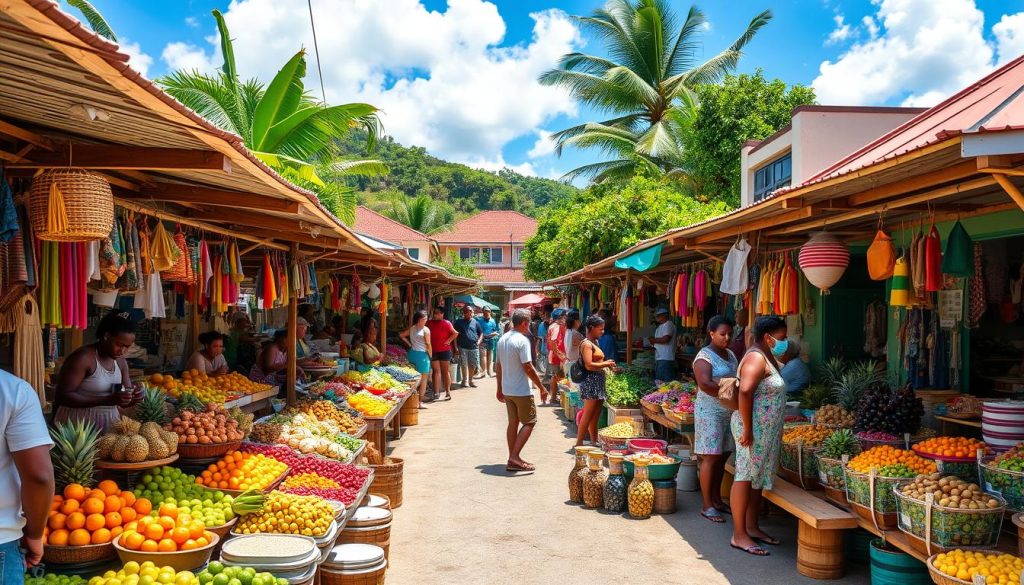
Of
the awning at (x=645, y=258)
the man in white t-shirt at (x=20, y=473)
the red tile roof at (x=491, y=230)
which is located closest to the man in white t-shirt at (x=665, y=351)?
the awning at (x=645, y=258)

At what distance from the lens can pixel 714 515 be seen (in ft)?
24.9

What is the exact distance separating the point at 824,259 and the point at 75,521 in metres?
6.03

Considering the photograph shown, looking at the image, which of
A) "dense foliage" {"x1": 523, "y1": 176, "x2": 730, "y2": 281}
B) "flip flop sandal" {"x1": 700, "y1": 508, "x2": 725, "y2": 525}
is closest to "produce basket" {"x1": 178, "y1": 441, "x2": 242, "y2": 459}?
"flip flop sandal" {"x1": 700, "y1": 508, "x2": 725, "y2": 525}

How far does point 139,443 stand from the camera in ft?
16.2

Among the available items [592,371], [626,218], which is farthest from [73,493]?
[626,218]

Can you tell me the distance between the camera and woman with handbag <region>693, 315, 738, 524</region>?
7.23 metres

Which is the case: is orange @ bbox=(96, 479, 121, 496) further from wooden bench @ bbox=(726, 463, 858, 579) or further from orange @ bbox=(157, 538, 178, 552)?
wooden bench @ bbox=(726, 463, 858, 579)

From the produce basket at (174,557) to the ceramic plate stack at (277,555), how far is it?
0.20m

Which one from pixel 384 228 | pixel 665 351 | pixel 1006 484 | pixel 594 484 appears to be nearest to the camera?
pixel 1006 484

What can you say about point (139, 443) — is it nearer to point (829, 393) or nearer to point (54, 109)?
point (54, 109)

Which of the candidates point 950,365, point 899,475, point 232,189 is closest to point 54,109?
point 232,189

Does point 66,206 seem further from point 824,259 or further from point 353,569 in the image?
point 824,259

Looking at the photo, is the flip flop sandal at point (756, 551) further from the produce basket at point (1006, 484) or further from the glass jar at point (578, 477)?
the glass jar at point (578, 477)

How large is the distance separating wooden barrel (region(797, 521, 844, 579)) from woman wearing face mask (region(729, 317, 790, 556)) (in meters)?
0.57
